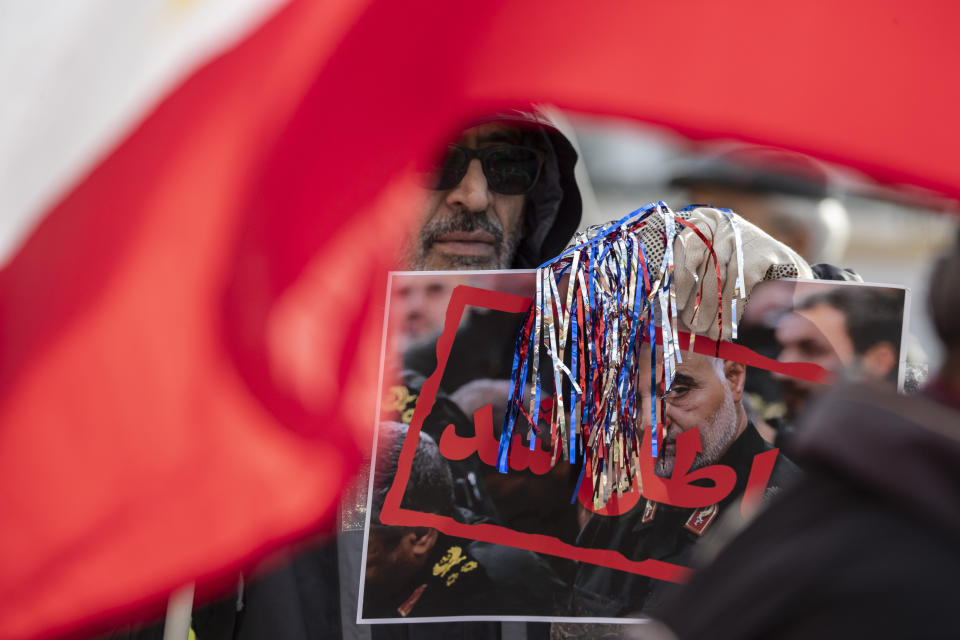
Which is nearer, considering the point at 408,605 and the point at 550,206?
the point at 408,605

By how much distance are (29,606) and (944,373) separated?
104 centimetres

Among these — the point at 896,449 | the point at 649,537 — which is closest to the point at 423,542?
the point at 649,537

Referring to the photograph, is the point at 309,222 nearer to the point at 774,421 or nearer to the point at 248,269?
the point at 248,269

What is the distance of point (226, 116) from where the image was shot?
3.49 ft

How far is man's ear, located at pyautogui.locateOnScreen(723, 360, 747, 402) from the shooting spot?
1.38 metres

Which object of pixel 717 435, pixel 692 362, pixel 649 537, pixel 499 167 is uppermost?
pixel 499 167

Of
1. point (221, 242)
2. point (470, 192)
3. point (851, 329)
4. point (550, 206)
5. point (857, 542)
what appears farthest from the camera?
point (550, 206)

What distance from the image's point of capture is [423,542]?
1.39 m

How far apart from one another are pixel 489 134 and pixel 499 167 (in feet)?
0.24

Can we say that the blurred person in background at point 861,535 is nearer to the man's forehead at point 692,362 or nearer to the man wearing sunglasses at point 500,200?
the man's forehead at point 692,362

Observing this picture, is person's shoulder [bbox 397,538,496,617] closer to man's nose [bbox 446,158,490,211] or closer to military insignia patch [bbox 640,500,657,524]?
military insignia patch [bbox 640,500,657,524]

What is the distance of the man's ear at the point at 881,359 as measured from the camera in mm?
1343

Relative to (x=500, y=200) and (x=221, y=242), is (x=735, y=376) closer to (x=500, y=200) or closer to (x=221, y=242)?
(x=500, y=200)

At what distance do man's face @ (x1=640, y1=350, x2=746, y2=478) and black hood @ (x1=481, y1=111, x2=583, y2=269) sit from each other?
55 cm
